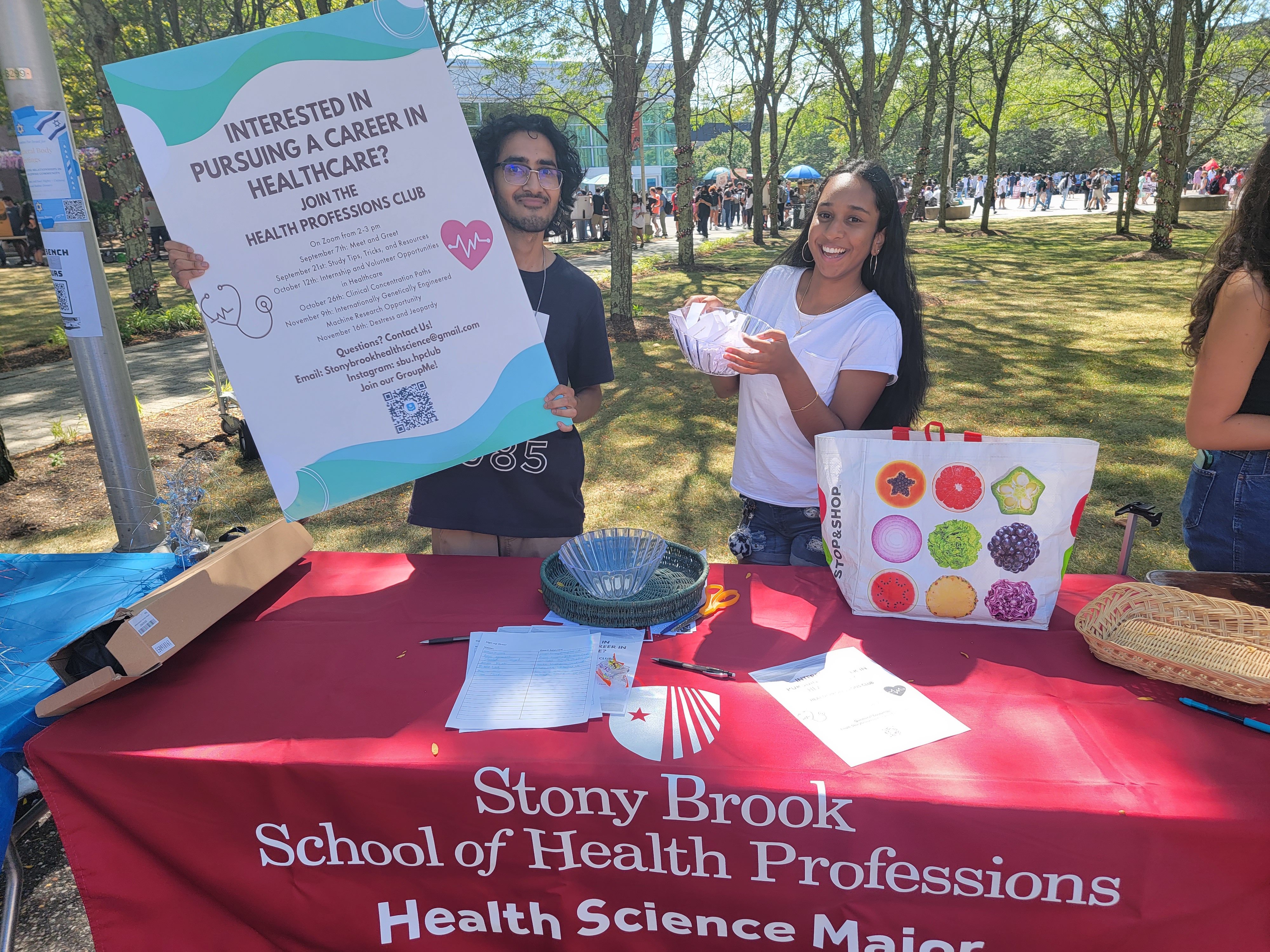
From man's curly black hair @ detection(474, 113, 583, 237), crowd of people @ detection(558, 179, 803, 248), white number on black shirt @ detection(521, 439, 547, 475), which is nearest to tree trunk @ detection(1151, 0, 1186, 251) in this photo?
crowd of people @ detection(558, 179, 803, 248)

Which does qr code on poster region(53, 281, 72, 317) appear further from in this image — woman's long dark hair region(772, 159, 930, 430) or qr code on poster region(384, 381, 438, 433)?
woman's long dark hair region(772, 159, 930, 430)

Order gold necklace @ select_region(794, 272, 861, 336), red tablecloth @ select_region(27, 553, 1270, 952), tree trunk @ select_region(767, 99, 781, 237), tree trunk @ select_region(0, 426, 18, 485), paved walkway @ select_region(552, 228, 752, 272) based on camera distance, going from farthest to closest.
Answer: tree trunk @ select_region(767, 99, 781, 237)
paved walkway @ select_region(552, 228, 752, 272)
tree trunk @ select_region(0, 426, 18, 485)
gold necklace @ select_region(794, 272, 861, 336)
red tablecloth @ select_region(27, 553, 1270, 952)

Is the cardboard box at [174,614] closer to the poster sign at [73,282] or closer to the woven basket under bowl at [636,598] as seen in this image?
the woven basket under bowl at [636,598]

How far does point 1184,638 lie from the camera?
1552mm

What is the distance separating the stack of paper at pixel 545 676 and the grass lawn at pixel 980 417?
250 centimetres

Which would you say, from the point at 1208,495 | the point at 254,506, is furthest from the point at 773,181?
the point at 1208,495

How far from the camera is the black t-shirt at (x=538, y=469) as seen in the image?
2.29 metres

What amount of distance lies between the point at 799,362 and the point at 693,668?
0.93m

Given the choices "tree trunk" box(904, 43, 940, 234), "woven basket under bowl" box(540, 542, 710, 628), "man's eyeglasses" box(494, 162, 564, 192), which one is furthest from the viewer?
"tree trunk" box(904, 43, 940, 234)

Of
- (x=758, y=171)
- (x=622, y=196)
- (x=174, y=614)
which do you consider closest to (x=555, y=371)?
(x=174, y=614)

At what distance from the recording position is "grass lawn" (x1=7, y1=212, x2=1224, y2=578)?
4543 millimetres

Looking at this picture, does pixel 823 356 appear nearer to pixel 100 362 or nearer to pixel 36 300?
pixel 100 362

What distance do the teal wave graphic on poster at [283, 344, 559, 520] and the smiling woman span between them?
1.70 feet

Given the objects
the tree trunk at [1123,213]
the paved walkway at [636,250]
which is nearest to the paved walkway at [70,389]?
the paved walkway at [636,250]
